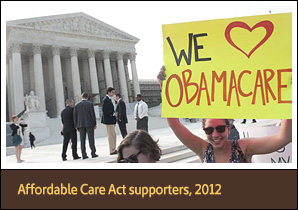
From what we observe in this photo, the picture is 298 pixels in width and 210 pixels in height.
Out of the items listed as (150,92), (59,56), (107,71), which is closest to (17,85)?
(59,56)

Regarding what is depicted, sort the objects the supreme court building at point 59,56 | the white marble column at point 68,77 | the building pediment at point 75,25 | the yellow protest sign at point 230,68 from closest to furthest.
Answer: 1. the yellow protest sign at point 230,68
2. the supreme court building at point 59,56
3. the building pediment at point 75,25
4. the white marble column at point 68,77

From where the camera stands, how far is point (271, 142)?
2.17m

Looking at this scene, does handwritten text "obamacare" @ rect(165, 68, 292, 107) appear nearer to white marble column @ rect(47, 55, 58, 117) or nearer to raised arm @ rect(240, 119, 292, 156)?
raised arm @ rect(240, 119, 292, 156)

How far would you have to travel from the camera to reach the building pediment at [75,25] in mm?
32344

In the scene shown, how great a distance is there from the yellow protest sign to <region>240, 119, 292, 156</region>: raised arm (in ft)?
0.32

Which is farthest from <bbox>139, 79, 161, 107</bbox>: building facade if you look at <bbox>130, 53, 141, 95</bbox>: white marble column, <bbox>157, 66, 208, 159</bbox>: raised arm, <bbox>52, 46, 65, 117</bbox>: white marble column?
<bbox>157, 66, 208, 159</bbox>: raised arm

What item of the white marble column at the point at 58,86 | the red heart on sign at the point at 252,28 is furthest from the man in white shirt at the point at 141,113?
the white marble column at the point at 58,86

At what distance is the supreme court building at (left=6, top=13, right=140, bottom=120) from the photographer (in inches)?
1233

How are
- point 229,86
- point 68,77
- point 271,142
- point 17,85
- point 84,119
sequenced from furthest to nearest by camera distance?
point 68,77, point 17,85, point 84,119, point 229,86, point 271,142

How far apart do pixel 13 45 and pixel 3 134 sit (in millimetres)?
31732

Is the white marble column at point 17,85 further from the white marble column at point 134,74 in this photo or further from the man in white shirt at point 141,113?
the man in white shirt at point 141,113

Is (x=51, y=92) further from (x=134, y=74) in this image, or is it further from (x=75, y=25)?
(x=134, y=74)

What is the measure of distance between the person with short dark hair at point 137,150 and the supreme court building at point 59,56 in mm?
30009

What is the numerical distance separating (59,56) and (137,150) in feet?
112
